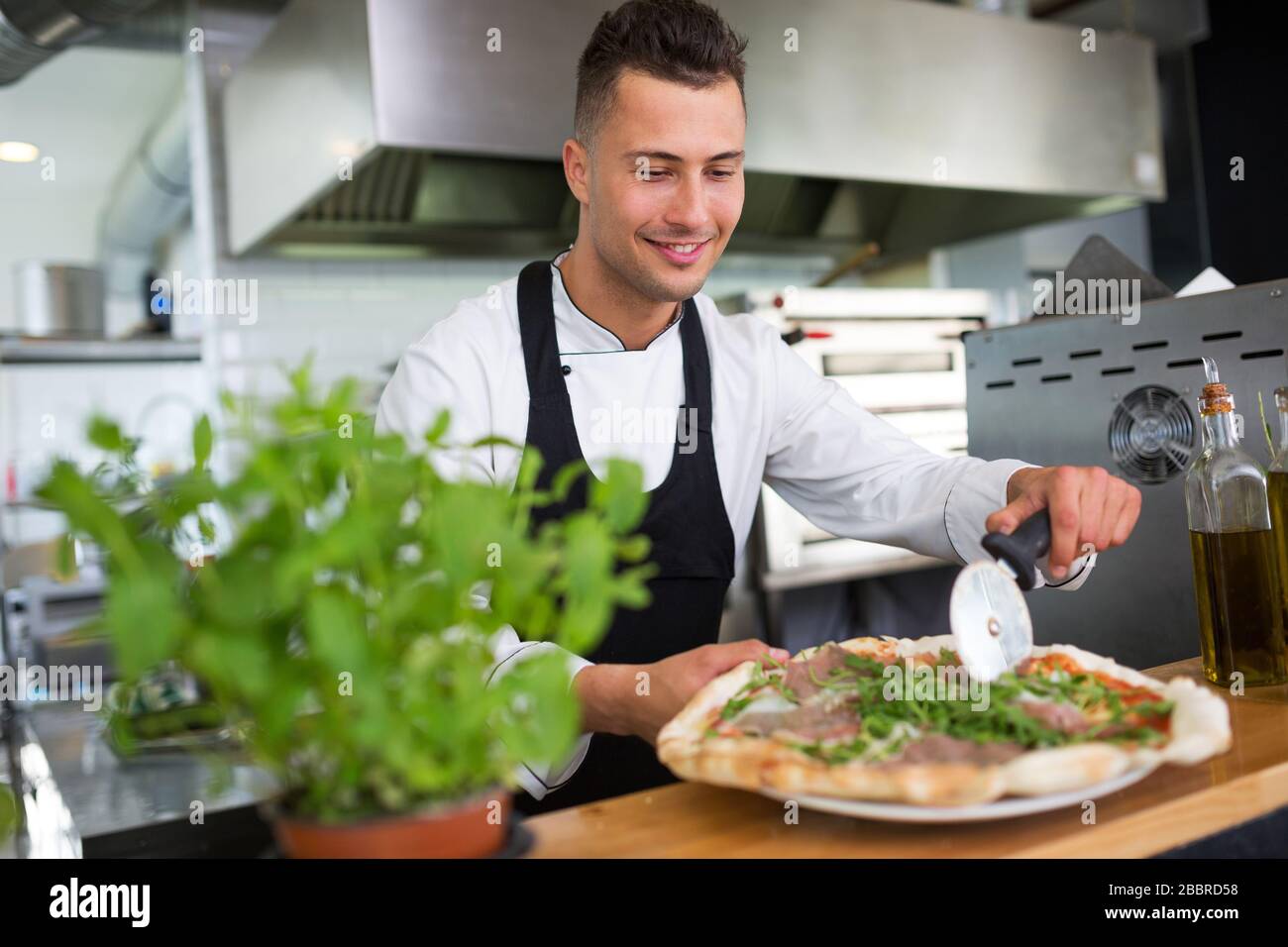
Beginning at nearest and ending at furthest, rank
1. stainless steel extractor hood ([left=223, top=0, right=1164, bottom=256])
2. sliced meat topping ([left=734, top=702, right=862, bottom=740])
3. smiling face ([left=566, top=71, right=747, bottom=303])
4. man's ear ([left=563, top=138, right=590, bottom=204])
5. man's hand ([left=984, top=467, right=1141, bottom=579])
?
1. sliced meat topping ([left=734, top=702, right=862, bottom=740])
2. man's hand ([left=984, top=467, right=1141, bottom=579])
3. smiling face ([left=566, top=71, right=747, bottom=303])
4. man's ear ([left=563, top=138, right=590, bottom=204])
5. stainless steel extractor hood ([left=223, top=0, right=1164, bottom=256])

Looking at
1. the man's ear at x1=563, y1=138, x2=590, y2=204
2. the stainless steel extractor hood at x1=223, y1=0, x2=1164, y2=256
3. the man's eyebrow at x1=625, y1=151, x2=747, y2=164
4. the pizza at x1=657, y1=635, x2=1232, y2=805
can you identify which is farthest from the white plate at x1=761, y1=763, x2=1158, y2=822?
the stainless steel extractor hood at x1=223, y1=0, x2=1164, y2=256

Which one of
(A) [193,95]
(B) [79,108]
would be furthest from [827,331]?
(B) [79,108]

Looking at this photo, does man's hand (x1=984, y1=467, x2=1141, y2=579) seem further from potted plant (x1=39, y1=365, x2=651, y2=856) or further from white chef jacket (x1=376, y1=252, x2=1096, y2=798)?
potted plant (x1=39, y1=365, x2=651, y2=856)

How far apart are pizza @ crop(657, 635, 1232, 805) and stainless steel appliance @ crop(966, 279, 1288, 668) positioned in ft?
2.26

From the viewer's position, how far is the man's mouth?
1635 millimetres

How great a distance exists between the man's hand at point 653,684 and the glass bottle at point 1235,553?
1.76ft

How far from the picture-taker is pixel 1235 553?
1.22 m

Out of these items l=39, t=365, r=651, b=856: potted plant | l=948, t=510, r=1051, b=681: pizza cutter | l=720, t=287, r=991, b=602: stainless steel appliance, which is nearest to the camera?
l=39, t=365, r=651, b=856: potted plant

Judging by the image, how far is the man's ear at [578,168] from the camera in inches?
69.9

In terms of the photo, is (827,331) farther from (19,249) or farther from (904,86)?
(19,249)
